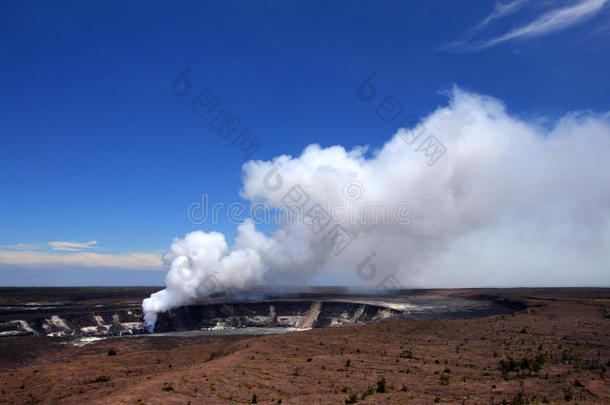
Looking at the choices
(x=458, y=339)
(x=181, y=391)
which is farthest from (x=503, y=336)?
(x=181, y=391)

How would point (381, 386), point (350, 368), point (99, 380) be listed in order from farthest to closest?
point (99, 380)
point (350, 368)
point (381, 386)

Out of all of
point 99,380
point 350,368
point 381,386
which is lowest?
point 99,380

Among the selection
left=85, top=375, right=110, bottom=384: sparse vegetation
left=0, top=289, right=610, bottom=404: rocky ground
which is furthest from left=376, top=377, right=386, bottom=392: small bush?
left=85, top=375, right=110, bottom=384: sparse vegetation

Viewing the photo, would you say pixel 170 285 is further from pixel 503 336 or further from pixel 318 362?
pixel 503 336

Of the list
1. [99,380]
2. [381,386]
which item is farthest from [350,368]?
[99,380]

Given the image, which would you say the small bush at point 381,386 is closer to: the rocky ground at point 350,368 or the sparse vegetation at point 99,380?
the rocky ground at point 350,368

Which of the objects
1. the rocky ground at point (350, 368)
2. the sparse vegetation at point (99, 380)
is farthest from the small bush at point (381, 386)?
the sparse vegetation at point (99, 380)

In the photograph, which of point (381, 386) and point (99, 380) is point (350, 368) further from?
point (99, 380)

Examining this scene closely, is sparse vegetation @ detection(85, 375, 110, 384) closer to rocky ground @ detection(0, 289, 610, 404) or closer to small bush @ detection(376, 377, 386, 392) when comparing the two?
rocky ground @ detection(0, 289, 610, 404)
